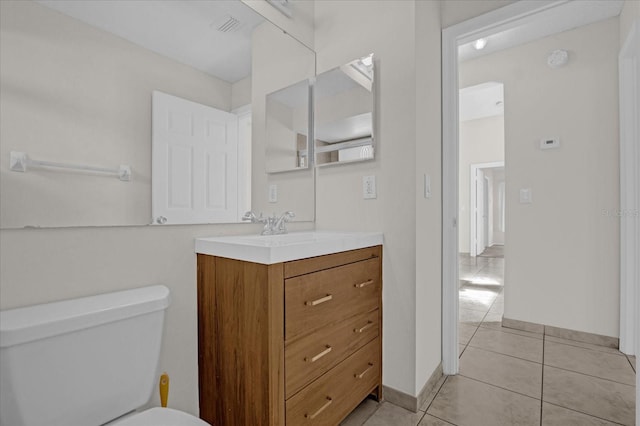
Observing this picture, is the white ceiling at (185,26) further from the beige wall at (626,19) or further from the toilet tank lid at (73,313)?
the beige wall at (626,19)

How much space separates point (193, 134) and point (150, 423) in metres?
1.02

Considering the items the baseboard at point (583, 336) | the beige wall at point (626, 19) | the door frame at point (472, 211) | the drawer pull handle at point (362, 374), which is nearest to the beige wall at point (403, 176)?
the drawer pull handle at point (362, 374)

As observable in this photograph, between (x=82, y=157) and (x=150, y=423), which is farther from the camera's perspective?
(x=82, y=157)

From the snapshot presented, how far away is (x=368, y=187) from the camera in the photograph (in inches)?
66.4

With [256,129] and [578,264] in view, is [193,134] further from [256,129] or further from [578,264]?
[578,264]

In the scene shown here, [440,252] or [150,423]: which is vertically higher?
[440,252]

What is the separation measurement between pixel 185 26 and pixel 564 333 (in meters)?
3.27

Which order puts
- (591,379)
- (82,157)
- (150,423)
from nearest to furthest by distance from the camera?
(150,423)
(82,157)
(591,379)

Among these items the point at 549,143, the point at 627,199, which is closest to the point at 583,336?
the point at 627,199

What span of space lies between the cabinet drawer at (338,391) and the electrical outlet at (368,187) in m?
0.76

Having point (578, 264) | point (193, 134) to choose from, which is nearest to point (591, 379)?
point (578, 264)

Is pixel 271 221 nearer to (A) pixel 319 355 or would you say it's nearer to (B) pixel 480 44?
(A) pixel 319 355

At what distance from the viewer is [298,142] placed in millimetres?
1907

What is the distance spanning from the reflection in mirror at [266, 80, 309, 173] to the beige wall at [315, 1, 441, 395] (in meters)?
0.28
